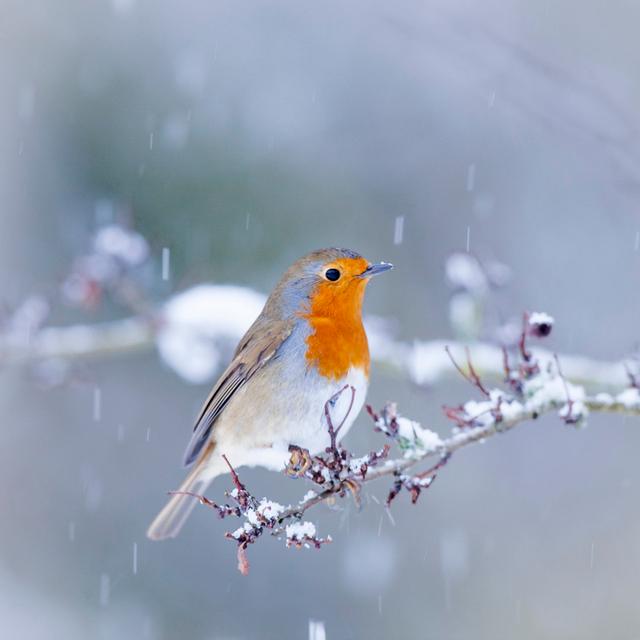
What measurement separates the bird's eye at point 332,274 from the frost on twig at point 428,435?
1322 mm

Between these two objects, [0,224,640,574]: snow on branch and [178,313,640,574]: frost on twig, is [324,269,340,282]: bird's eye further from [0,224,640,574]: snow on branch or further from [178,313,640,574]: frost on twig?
[178,313,640,574]: frost on twig

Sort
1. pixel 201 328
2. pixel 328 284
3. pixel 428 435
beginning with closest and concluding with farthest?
pixel 428 435
pixel 328 284
pixel 201 328

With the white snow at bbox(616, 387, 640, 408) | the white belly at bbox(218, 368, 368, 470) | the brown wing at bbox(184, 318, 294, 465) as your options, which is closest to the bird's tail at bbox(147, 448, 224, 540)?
the brown wing at bbox(184, 318, 294, 465)

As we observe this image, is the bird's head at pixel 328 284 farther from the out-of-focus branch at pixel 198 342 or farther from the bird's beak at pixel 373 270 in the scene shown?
the out-of-focus branch at pixel 198 342

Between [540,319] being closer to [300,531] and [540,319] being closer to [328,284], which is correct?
[300,531]

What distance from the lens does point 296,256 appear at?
834cm

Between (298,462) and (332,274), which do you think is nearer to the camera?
(298,462)

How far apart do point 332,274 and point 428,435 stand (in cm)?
155

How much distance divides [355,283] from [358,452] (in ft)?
12.8

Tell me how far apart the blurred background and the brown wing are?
2843mm

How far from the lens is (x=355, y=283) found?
13.1 feet

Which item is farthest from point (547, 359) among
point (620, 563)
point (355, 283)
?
point (620, 563)

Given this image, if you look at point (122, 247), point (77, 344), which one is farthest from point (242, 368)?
point (77, 344)

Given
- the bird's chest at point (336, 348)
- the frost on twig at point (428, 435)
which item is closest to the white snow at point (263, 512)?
the frost on twig at point (428, 435)
